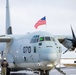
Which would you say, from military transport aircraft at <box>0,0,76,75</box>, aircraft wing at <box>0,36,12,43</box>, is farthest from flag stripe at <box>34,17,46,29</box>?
aircraft wing at <box>0,36,12,43</box>

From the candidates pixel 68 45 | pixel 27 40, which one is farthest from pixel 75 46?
pixel 27 40

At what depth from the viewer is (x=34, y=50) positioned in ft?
67.4

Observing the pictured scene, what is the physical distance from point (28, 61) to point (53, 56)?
275cm

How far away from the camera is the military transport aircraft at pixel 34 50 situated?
63.9 ft

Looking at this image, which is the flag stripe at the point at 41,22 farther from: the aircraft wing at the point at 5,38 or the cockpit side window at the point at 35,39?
the cockpit side window at the point at 35,39

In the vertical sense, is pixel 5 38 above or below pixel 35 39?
above

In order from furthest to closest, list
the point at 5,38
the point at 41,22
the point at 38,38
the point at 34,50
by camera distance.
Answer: the point at 41,22 < the point at 5,38 < the point at 38,38 < the point at 34,50

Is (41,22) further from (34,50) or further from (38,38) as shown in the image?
(34,50)

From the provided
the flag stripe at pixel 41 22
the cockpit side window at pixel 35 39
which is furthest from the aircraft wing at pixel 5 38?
the cockpit side window at pixel 35 39

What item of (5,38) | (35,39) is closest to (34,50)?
(35,39)

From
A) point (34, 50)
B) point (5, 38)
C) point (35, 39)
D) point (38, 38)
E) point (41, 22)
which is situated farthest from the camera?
point (41, 22)

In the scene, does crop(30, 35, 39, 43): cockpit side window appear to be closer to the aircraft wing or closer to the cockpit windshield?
the cockpit windshield

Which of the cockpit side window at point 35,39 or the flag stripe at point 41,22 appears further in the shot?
the flag stripe at point 41,22

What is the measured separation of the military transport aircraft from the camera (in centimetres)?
1947
